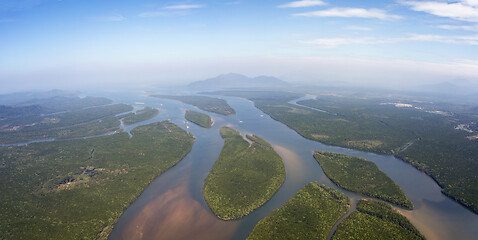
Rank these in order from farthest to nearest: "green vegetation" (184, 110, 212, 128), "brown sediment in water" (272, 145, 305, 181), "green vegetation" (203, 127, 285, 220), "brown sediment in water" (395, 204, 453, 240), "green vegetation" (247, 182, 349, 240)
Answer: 1. "green vegetation" (184, 110, 212, 128)
2. "brown sediment in water" (272, 145, 305, 181)
3. "green vegetation" (203, 127, 285, 220)
4. "brown sediment in water" (395, 204, 453, 240)
5. "green vegetation" (247, 182, 349, 240)

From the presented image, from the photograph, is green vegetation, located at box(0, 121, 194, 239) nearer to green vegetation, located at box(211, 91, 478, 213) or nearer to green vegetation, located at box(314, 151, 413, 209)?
green vegetation, located at box(314, 151, 413, 209)

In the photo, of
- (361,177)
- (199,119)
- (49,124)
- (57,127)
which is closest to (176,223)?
(361,177)

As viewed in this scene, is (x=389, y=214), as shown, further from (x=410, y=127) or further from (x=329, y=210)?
(x=410, y=127)

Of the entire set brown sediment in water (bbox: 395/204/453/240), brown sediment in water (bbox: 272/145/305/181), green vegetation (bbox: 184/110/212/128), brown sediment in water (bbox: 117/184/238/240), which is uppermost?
green vegetation (bbox: 184/110/212/128)

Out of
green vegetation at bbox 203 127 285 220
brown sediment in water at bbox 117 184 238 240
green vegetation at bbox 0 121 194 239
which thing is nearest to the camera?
brown sediment in water at bbox 117 184 238 240

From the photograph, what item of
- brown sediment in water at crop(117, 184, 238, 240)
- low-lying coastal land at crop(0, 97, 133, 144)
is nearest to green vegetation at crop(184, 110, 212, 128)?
low-lying coastal land at crop(0, 97, 133, 144)

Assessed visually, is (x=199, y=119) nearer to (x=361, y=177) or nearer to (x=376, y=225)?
(x=361, y=177)

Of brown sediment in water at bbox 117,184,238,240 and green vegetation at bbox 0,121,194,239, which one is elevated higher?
green vegetation at bbox 0,121,194,239
